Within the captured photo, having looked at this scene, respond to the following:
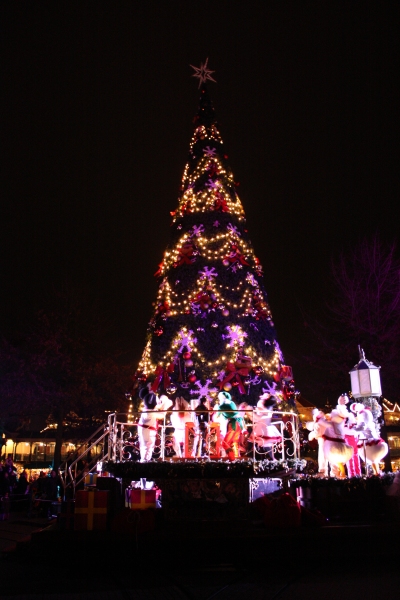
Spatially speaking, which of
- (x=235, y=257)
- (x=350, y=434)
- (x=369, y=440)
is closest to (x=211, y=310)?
(x=235, y=257)

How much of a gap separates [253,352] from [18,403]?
14.4 meters

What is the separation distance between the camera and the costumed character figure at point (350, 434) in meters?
10.7

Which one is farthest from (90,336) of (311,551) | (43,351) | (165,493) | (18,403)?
(311,551)

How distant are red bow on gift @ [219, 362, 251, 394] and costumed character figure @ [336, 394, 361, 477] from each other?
7.61ft

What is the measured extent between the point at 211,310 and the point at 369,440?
4.87m

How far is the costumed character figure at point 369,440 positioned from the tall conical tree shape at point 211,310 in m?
2.49

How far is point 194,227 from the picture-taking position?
46.3ft

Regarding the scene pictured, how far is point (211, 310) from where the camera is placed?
42.7 ft

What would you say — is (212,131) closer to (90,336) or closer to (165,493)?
(165,493)

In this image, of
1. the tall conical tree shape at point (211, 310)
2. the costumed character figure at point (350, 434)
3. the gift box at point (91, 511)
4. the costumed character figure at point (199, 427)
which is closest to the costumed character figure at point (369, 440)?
the costumed character figure at point (350, 434)

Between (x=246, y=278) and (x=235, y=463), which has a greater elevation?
(x=246, y=278)

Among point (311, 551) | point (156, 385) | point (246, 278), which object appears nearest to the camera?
point (311, 551)

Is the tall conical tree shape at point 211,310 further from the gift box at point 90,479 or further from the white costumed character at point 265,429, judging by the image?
the gift box at point 90,479

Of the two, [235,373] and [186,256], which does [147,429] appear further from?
[186,256]
